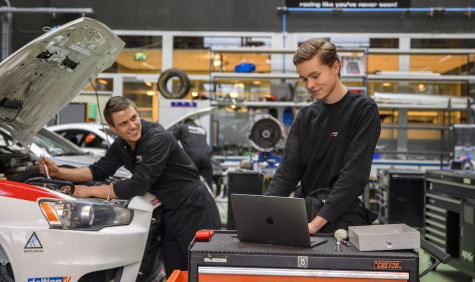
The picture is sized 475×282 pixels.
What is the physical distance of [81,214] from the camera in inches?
85.5

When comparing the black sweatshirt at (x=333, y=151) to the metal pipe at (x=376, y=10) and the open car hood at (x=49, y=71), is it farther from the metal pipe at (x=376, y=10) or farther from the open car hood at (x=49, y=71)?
the metal pipe at (x=376, y=10)

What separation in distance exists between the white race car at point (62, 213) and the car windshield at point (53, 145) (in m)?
1.31

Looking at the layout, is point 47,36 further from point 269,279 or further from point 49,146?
point 49,146

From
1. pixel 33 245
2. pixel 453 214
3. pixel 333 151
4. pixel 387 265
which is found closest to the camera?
pixel 387 265

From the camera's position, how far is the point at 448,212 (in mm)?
3959

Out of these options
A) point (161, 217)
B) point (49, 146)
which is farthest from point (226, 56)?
point (161, 217)

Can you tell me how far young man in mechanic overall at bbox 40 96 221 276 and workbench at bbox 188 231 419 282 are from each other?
4.24 feet

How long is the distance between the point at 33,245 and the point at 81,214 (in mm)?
259

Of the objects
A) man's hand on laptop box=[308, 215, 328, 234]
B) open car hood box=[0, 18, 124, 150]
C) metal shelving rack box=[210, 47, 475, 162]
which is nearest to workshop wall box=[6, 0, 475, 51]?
metal shelving rack box=[210, 47, 475, 162]

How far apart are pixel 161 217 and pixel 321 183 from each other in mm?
1312

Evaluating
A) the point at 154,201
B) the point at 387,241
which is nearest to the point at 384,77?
the point at 154,201

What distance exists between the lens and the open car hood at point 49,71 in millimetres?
2227

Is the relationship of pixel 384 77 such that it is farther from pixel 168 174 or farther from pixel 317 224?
pixel 317 224

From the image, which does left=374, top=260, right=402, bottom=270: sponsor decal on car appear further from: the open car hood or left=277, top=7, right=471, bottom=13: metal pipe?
left=277, top=7, right=471, bottom=13: metal pipe
